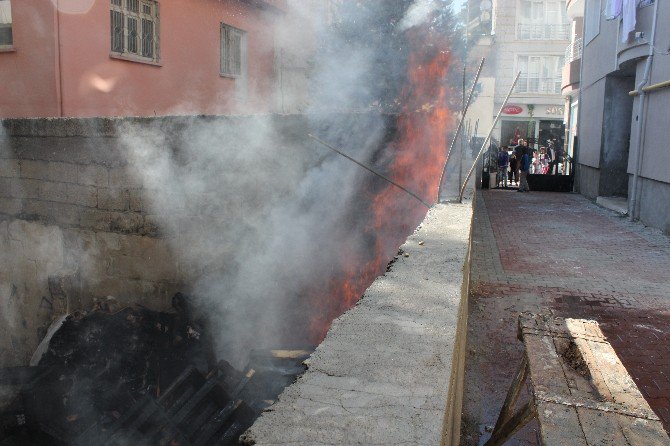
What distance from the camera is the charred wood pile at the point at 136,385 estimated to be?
3.88m

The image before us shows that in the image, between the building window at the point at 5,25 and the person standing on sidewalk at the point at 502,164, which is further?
the person standing on sidewalk at the point at 502,164

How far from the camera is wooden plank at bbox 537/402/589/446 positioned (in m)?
2.29

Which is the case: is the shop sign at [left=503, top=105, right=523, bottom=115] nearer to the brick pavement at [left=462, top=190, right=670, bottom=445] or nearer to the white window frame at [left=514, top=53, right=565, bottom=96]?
the white window frame at [left=514, top=53, right=565, bottom=96]

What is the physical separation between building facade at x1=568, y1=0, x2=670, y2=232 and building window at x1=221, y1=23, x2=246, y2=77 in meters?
8.68

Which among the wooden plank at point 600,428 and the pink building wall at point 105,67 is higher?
the pink building wall at point 105,67

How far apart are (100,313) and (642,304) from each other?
5.30 metres

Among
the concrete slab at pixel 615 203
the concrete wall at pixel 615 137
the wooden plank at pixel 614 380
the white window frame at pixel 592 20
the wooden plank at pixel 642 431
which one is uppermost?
the white window frame at pixel 592 20

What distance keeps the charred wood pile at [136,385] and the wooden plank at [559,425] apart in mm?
1793

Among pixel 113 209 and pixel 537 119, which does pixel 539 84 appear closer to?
pixel 537 119

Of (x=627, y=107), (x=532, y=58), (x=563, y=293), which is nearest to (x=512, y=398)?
(x=563, y=293)

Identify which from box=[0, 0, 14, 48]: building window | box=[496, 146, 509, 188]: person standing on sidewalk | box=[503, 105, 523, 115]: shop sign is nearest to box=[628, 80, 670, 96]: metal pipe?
box=[496, 146, 509, 188]: person standing on sidewalk

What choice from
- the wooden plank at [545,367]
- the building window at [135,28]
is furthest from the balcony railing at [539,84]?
the wooden plank at [545,367]

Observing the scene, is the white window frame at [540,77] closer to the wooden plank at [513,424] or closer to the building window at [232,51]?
the building window at [232,51]

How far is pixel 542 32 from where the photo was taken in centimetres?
3581
